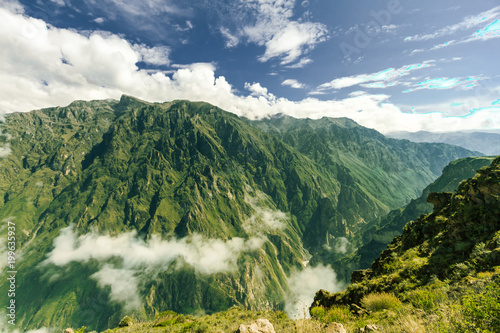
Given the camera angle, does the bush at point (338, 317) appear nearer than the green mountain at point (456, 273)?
No

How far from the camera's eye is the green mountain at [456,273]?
21.2 ft

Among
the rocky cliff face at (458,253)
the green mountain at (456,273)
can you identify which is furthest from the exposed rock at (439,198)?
the rocky cliff face at (458,253)

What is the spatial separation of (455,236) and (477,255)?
663cm

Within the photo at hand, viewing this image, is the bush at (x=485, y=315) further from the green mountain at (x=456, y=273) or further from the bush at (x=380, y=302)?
the bush at (x=380, y=302)

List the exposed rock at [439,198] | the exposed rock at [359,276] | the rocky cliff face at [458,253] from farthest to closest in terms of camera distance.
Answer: the exposed rock at [439,198] → the exposed rock at [359,276] → the rocky cliff face at [458,253]

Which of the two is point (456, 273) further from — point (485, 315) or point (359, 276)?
point (359, 276)

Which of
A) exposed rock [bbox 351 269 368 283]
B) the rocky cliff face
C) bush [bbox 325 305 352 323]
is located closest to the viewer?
bush [bbox 325 305 352 323]

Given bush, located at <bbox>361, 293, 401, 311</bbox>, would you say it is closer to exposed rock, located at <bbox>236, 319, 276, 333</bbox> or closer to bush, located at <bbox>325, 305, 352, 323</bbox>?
bush, located at <bbox>325, 305, 352, 323</bbox>

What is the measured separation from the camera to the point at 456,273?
13766 mm

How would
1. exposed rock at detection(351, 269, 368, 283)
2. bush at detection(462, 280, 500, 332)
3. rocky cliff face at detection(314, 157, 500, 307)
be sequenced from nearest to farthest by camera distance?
bush at detection(462, 280, 500, 332) < rocky cliff face at detection(314, 157, 500, 307) < exposed rock at detection(351, 269, 368, 283)

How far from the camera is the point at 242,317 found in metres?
21.1

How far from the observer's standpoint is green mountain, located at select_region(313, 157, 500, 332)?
6.46m

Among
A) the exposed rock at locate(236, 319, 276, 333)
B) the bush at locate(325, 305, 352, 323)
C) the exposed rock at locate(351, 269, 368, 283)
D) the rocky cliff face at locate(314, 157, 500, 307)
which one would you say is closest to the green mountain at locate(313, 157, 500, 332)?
the rocky cliff face at locate(314, 157, 500, 307)

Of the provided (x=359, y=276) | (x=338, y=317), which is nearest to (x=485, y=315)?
(x=338, y=317)
